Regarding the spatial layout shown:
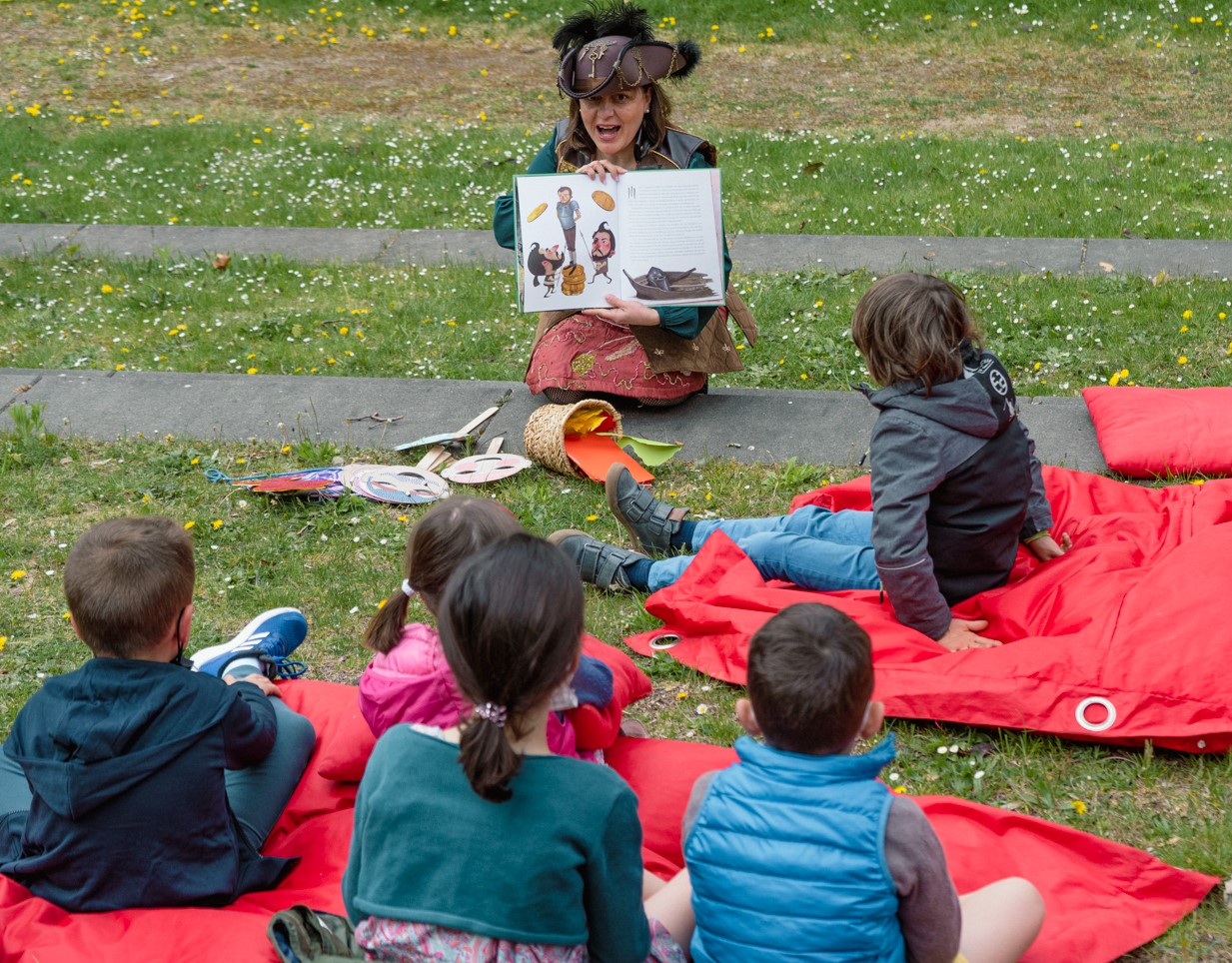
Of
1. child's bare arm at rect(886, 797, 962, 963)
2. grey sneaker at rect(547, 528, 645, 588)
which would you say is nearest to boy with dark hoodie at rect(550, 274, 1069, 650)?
grey sneaker at rect(547, 528, 645, 588)

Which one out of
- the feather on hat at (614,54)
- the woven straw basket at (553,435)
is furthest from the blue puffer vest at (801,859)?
the feather on hat at (614,54)

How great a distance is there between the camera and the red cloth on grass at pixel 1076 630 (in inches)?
127

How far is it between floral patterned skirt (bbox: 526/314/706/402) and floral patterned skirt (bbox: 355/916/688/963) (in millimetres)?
3401

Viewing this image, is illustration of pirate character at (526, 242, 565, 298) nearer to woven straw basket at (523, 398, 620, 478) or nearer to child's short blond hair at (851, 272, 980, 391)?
woven straw basket at (523, 398, 620, 478)

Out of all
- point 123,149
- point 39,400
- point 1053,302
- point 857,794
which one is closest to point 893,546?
point 857,794

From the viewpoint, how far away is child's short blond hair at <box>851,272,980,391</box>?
3426mm

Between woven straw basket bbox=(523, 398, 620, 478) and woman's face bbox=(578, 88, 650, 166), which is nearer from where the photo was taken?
woven straw basket bbox=(523, 398, 620, 478)

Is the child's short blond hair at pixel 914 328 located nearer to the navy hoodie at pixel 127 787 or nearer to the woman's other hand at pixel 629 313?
the woman's other hand at pixel 629 313

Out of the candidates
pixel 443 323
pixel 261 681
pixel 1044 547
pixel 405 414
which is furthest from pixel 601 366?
pixel 261 681

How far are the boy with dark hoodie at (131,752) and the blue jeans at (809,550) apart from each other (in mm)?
1745

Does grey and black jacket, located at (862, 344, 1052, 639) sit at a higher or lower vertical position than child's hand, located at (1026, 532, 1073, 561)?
higher

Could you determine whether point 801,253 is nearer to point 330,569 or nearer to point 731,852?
point 330,569

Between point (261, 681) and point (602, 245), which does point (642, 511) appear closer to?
point (602, 245)

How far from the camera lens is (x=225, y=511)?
16.1 feet
